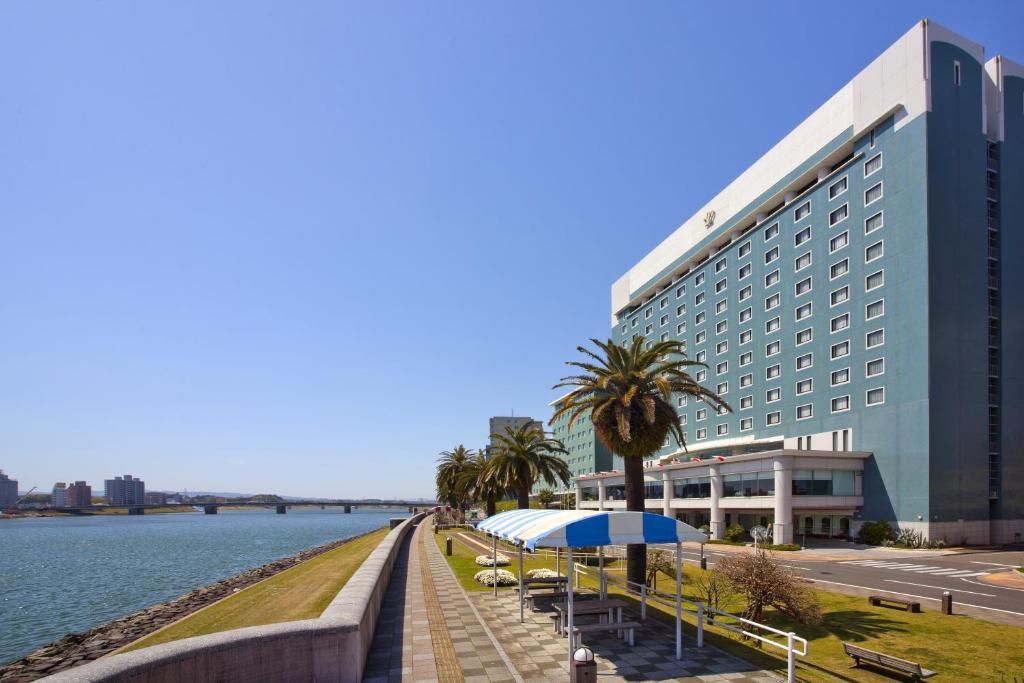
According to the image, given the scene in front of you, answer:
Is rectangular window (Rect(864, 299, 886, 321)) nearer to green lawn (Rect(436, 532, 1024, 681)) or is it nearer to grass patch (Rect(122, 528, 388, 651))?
green lawn (Rect(436, 532, 1024, 681))

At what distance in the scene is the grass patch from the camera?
20188 millimetres

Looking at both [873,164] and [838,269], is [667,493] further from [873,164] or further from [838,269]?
[873,164]

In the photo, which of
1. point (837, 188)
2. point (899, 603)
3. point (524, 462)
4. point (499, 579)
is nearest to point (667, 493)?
point (524, 462)

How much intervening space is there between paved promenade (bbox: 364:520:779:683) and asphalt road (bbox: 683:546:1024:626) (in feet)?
21.8

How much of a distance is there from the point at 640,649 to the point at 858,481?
46.1 meters

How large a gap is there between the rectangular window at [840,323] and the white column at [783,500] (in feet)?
45.5

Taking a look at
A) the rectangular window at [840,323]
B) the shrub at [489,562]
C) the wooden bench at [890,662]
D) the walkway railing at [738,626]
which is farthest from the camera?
the rectangular window at [840,323]

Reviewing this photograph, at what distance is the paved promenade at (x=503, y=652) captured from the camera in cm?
1282

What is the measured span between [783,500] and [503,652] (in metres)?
42.5

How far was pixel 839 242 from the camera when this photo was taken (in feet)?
188

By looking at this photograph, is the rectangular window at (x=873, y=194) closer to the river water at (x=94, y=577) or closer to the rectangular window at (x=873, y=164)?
the rectangular window at (x=873, y=164)

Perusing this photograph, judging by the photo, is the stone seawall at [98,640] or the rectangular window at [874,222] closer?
the stone seawall at [98,640]

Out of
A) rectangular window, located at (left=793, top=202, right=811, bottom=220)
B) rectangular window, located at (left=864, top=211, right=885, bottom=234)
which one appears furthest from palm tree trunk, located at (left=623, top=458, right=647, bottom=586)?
rectangular window, located at (left=793, top=202, right=811, bottom=220)

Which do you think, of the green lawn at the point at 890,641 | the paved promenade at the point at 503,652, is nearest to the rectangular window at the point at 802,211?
the green lawn at the point at 890,641
